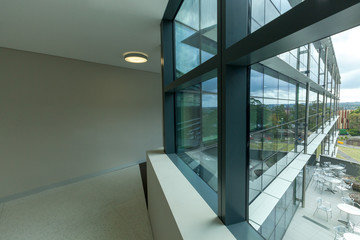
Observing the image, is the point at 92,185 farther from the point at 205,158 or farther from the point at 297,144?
the point at 297,144

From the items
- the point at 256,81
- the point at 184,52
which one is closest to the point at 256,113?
the point at 256,81

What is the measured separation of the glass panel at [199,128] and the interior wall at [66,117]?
2571 millimetres

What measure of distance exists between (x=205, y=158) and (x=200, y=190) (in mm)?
383

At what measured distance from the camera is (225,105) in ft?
2.66

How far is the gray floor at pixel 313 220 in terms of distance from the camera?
0.57 m

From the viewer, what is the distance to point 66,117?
3383mm

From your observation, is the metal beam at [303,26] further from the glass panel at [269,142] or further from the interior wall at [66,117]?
the interior wall at [66,117]

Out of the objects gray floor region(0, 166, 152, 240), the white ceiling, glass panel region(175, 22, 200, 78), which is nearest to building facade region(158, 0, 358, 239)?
glass panel region(175, 22, 200, 78)

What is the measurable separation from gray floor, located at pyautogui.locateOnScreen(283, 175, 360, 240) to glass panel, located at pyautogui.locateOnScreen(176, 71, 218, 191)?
63cm

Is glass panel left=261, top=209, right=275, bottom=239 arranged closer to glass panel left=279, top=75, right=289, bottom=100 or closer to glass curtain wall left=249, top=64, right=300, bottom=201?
glass curtain wall left=249, top=64, right=300, bottom=201

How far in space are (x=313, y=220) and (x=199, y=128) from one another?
3.90 feet

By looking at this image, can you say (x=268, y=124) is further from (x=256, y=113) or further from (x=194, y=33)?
(x=194, y=33)

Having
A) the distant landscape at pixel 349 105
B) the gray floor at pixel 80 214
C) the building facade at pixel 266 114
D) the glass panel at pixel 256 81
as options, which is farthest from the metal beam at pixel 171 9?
the gray floor at pixel 80 214

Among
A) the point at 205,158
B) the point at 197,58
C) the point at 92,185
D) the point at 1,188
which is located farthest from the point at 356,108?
the point at 1,188
